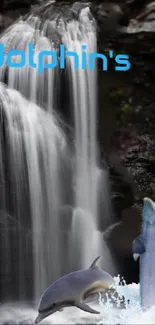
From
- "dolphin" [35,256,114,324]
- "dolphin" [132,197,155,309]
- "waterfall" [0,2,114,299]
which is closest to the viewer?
"dolphin" [35,256,114,324]

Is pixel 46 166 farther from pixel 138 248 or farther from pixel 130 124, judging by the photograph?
pixel 138 248

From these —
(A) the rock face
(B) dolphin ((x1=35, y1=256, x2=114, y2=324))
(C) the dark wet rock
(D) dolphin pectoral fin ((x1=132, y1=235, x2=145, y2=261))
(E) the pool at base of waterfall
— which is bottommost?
(E) the pool at base of waterfall

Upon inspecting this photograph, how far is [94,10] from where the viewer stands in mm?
8297

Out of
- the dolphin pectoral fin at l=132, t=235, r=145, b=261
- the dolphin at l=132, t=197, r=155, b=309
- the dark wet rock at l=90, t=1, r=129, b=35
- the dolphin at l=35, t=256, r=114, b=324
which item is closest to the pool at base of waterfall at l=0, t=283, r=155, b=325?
the dolphin at l=132, t=197, r=155, b=309

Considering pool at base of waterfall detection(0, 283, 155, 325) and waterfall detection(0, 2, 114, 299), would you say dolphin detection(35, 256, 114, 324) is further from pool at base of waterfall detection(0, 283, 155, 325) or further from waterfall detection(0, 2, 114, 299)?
waterfall detection(0, 2, 114, 299)

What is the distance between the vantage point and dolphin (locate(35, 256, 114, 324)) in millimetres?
4312

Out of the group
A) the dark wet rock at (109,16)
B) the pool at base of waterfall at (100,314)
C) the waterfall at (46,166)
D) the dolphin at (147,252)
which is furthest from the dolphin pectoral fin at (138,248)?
the dark wet rock at (109,16)

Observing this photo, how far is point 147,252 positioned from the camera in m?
4.83

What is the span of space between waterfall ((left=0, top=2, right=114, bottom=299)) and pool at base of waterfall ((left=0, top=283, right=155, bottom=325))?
38 centimetres

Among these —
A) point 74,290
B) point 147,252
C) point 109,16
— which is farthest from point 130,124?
point 74,290

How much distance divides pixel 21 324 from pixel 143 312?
4.70 feet

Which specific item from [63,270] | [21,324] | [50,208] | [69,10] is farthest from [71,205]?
[69,10]

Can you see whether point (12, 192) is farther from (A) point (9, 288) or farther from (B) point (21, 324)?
(B) point (21, 324)

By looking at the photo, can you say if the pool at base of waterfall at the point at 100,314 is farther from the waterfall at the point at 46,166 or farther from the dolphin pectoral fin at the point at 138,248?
the dolphin pectoral fin at the point at 138,248
